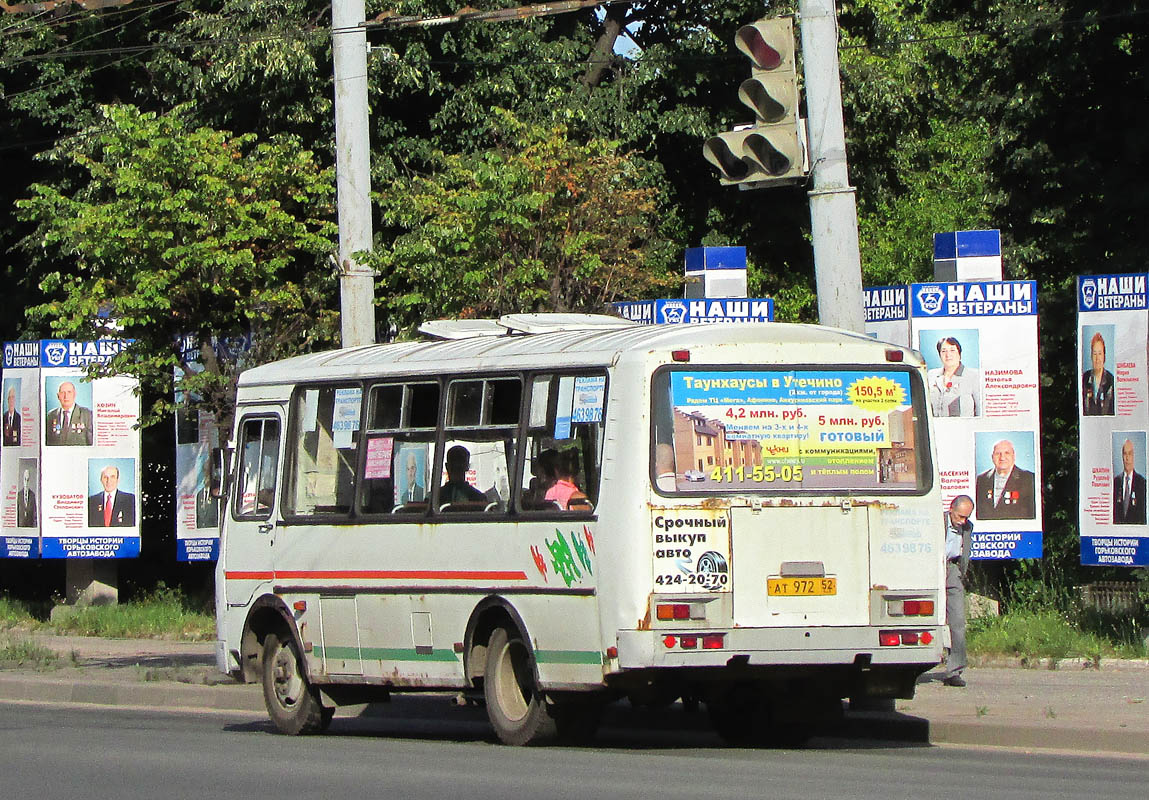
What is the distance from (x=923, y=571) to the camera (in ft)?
41.1

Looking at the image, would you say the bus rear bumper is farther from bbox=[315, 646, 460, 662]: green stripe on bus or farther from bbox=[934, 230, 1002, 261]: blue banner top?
bbox=[934, 230, 1002, 261]: blue banner top

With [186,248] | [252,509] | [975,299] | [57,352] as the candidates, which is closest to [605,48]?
[57,352]

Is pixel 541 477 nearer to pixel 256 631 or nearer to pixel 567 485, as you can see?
pixel 567 485

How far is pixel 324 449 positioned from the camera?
48.6ft

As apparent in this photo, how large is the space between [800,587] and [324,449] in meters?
4.26

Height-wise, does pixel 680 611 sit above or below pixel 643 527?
below

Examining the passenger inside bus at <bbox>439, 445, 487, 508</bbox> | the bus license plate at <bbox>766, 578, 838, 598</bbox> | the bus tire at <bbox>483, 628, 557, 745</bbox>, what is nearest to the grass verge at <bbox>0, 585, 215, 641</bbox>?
the passenger inside bus at <bbox>439, 445, 487, 508</bbox>

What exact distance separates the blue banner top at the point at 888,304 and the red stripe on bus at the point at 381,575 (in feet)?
23.2

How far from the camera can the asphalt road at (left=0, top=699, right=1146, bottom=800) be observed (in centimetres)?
1042

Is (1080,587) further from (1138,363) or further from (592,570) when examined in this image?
(592,570)

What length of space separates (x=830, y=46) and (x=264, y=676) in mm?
6419

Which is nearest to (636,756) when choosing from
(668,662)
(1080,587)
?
(668,662)

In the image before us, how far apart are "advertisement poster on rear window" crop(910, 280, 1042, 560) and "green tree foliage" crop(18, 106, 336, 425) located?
24.6ft

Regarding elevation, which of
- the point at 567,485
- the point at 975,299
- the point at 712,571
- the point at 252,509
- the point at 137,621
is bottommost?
the point at 137,621
